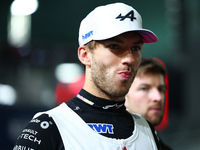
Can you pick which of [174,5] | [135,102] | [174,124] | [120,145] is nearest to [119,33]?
[120,145]

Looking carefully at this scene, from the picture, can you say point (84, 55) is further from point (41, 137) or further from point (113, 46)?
point (41, 137)

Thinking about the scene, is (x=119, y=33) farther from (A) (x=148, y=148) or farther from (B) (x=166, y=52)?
(B) (x=166, y=52)

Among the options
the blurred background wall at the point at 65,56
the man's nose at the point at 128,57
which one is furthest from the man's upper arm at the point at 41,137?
the blurred background wall at the point at 65,56

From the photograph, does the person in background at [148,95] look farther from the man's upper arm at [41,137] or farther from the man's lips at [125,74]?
the man's upper arm at [41,137]

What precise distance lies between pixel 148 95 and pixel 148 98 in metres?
0.02

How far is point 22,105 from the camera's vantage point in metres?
7.56

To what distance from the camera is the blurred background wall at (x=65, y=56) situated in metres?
7.19

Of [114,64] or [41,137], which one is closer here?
[41,137]

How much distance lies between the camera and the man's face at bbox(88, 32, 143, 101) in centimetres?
129

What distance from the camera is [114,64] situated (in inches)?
50.8

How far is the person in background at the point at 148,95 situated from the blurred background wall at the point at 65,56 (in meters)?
4.76

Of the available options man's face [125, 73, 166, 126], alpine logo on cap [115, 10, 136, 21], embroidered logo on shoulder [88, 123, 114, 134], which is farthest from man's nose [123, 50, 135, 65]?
man's face [125, 73, 166, 126]

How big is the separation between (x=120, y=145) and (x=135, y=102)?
0.79 m

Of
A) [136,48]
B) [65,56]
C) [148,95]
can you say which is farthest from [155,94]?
[65,56]
